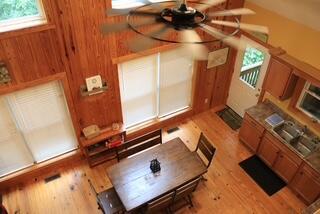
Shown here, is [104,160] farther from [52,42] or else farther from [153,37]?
[153,37]

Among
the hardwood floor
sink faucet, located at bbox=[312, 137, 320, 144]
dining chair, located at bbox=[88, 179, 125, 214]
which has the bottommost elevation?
the hardwood floor

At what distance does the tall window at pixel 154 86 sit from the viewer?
500 centimetres

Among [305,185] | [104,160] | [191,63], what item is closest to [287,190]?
[305,185]

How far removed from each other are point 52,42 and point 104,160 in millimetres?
2528

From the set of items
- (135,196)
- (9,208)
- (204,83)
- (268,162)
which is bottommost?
(9,208)

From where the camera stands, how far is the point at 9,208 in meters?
4.61

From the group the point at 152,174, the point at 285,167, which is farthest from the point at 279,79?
the point at 152,174

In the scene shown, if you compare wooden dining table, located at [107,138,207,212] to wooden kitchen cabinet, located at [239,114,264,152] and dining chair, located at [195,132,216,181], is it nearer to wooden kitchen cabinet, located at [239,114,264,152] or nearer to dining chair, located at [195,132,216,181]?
dining chair, located at [195,132,216,181]

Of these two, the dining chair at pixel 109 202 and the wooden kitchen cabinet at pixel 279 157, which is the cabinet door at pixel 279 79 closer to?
the wooden kitchen cabinet at pixel 279 157

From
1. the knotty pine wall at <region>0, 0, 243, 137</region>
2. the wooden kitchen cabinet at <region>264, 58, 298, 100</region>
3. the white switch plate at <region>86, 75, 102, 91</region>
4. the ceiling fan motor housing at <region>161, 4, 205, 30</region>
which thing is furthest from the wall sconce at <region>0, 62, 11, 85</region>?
the wooden kitchen cabinet at <region>264, 58, 298, 100</region>

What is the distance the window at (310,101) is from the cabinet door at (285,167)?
85cm

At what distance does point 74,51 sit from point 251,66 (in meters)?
3.60

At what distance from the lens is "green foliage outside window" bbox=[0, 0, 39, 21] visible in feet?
11.2

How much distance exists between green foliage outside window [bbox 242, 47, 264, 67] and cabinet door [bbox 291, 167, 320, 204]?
2.24m
